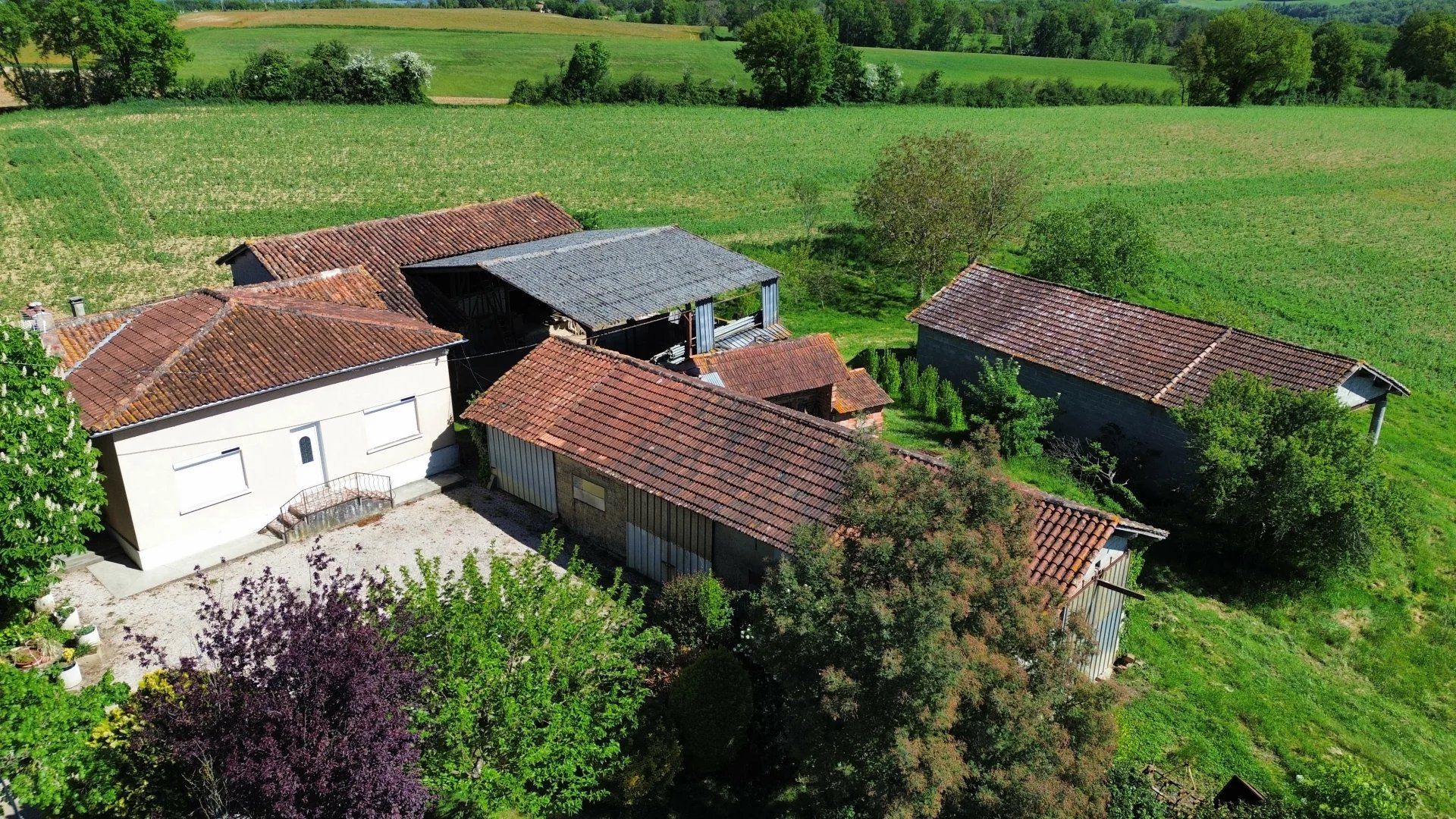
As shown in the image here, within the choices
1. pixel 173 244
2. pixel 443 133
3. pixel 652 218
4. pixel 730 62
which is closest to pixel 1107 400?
pixel 652 218

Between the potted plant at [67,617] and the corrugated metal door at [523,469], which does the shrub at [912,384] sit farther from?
the potted plant at [67,617]

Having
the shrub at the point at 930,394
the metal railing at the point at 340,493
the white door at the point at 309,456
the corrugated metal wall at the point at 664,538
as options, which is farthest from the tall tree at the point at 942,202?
the white door at the point at 309,456

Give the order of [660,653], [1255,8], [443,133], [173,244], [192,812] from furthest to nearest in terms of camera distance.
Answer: [1255,8]
[443,133]
[173,244]
[660,653]
[192,812]

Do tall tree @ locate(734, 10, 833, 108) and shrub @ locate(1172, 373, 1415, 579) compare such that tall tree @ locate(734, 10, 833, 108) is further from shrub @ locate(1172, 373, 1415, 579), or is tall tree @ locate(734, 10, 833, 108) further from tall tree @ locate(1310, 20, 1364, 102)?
shrub @ locate(1172, 373, 1415, 579)

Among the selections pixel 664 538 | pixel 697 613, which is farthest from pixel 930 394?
pixel 697 613

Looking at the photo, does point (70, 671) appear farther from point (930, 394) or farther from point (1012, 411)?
point (930, 394)

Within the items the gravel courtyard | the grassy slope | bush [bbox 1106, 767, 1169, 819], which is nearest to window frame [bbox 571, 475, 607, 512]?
the gravel courtyard

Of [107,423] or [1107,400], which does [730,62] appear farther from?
[107,423]

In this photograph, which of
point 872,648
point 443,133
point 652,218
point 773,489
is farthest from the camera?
point 443,133
